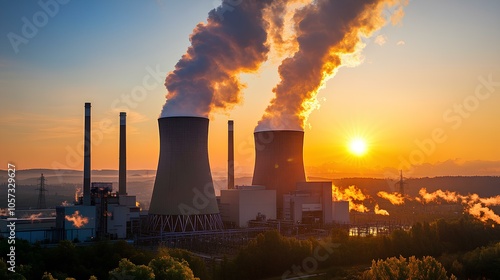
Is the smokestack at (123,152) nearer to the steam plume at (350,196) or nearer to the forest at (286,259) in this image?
the forest at (286,259)

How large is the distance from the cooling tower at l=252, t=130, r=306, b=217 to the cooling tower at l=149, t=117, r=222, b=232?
10.8m

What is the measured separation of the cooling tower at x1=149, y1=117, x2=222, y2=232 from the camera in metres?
36.7

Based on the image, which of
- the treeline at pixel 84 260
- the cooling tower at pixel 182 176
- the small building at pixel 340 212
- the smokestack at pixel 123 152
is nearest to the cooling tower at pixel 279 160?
the small building at pixel 340 212

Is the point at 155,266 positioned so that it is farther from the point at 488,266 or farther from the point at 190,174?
the point at 488,266

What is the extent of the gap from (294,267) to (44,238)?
1853cm

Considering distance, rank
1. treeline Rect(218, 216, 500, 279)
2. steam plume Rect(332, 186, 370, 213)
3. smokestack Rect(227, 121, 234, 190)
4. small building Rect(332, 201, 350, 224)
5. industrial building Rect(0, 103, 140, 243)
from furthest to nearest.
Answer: steam plume Rect(332, 186, 370, 213) < smokestack Rect(227, 121, 234, 190) < small building Rect(332, 201, 350, 224) < industrial building Rect(0, 103, 140, 243) < treeline Rect(218, 216, 500, 279)

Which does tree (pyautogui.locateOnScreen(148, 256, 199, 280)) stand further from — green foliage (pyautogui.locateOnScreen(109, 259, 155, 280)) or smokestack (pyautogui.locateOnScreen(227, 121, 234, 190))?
smokestack (pyautogui.locateOnScreen(227, 121, 234, 190))

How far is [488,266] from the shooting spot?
28.7 meters

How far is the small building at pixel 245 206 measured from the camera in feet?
150

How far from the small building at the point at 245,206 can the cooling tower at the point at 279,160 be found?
2108mm

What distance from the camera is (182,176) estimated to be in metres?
36.6

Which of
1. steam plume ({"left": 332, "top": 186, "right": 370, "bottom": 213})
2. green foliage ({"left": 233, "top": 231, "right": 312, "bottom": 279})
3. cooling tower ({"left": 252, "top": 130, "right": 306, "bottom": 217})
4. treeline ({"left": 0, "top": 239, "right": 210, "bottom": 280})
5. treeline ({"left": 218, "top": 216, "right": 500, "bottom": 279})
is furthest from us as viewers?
steam plume ({"left": 332, "top": 186, "right": 370, "bottom": 213})

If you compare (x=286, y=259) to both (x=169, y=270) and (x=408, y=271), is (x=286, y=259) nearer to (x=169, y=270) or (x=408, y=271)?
(x=408, y=271)

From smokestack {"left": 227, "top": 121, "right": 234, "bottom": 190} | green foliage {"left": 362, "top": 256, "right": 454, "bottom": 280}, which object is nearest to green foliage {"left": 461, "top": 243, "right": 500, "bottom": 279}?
green foliage {"left": 362, "top": 256, "right": 454, "bottom": 280}
